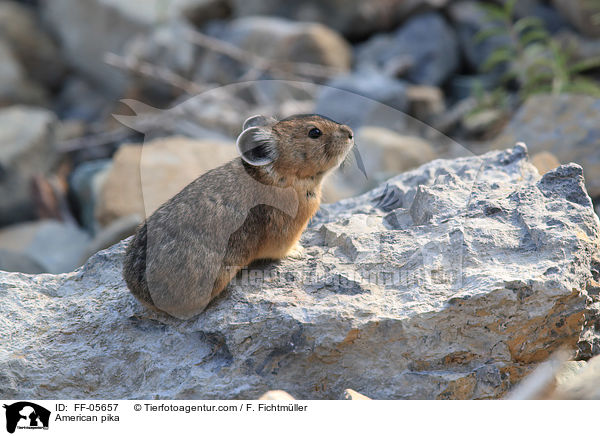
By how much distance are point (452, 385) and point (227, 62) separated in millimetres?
12735

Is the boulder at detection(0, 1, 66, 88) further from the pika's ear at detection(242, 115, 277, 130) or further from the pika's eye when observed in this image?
the pika's eye

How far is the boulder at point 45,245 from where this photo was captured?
11.8 meters

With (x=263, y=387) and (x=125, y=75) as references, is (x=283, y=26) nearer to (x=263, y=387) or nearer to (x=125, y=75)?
(x=125, y=75)

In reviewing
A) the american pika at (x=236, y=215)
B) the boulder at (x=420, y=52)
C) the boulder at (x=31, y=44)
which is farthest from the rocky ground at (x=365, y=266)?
the boulder at (x=31, y=44)

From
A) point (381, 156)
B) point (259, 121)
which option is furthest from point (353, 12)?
point (259, 121)

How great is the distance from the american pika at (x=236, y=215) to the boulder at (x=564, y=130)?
4775mm

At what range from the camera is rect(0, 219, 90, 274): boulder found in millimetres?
11766

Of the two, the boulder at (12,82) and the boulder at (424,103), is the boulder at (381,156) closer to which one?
the boulder at (424,103)

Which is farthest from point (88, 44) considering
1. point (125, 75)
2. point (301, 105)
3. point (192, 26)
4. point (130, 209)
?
point (301, 105)

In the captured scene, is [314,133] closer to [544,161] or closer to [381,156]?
[544,161]

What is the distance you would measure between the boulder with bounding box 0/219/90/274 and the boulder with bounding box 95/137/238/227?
2.81 ft

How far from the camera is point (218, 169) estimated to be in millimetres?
6340

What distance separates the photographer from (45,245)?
12.8 meters
